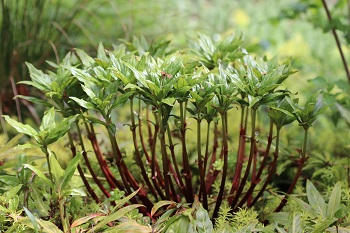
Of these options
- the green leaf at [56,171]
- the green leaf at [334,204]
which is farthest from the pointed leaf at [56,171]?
the green leaf at [334,204]

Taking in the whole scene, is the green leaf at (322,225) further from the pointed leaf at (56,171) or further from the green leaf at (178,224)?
the pointed leaf at (56,171)

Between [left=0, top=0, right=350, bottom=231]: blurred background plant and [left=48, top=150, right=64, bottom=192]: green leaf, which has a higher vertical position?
[left=0, top=0, right=350, bottom=231]: blurred background plant

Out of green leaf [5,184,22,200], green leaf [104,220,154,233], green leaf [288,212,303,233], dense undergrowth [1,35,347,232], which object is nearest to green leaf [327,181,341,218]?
dense undergrowth [1,35,347,232]

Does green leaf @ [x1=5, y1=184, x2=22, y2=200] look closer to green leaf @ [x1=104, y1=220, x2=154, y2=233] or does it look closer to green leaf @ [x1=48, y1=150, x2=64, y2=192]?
green leaf @ [x1=48, y1=150, x2=64, y2=192]

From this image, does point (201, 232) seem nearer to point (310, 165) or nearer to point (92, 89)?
point (92, 89)

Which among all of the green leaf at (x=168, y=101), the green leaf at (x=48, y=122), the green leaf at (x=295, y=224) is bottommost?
the green leaf at (x=295, y=224)

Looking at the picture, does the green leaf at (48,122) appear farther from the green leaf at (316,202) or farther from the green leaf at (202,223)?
the green leaf at (316,202)

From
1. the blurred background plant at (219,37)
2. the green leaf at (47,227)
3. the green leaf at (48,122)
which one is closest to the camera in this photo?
the green leaf at (47,227)

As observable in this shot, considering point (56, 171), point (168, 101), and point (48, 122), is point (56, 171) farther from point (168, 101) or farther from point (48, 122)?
point (168, 101)

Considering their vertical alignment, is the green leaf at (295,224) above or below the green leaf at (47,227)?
above

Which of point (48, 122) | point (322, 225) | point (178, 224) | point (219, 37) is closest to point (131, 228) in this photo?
point (178, 224)

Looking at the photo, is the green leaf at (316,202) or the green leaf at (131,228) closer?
the green leaf at (131,228)

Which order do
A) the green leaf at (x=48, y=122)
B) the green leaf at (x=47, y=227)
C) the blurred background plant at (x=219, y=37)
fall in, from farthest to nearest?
1. the blurred background plant at (x=219, y=37)
2. the green leaf at (x=48, y=122)
3. the green leaf at (x=47, y=227)

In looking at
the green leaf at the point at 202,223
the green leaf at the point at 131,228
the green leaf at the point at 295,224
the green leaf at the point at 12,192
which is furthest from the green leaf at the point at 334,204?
the green leaf at the point at 12,192
